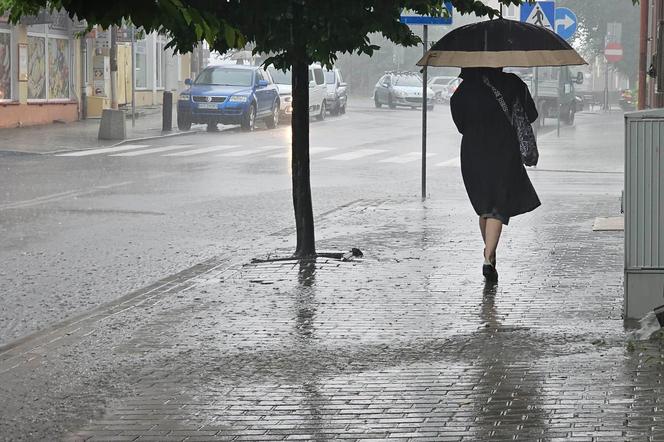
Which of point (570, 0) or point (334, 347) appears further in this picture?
point (570, 0)

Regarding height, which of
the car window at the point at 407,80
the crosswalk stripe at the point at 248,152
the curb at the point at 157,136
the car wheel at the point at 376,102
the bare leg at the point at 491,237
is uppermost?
the car window at the point at 407,80

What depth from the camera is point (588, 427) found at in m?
6.17

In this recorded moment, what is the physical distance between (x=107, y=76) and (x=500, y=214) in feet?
122

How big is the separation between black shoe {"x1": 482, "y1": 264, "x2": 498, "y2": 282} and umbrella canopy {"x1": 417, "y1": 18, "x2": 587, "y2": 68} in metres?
1.46

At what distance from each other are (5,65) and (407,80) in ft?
81.0

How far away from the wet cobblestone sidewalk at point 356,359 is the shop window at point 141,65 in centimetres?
4388

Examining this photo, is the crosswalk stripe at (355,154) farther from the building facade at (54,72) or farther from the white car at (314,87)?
the white car at (314,87)

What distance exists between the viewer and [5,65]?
39.8 meters

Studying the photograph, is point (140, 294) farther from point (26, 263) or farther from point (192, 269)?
point (26, 263)

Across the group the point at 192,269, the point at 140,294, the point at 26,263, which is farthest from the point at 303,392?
the point at 26,263

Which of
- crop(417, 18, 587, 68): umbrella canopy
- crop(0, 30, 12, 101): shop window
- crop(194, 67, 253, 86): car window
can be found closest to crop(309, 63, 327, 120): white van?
crop(194, 67, 253, 86): car window

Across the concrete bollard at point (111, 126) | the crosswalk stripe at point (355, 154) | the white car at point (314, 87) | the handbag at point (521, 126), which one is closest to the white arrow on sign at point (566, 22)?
the crosswalk stripe at point (355, 154)

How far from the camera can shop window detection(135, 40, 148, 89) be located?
5538cm

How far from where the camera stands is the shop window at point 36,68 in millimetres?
41500
